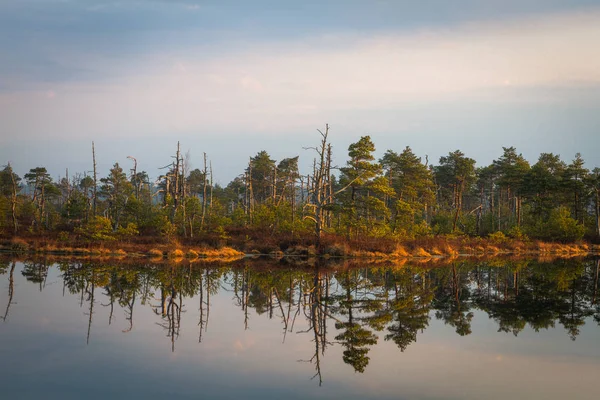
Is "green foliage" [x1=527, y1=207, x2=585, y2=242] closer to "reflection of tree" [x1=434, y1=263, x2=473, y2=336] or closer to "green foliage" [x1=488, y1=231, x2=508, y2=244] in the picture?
"green foliage" [x1=488, y1=231, x2=508, y2=244]

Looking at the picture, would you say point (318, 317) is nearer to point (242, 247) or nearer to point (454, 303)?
A: point (454, 303)

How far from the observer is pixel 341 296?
19.4 m

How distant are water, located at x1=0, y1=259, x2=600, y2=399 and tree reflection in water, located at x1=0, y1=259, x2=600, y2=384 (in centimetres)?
8

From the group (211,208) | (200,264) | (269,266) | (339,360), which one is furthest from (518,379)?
(211,208)

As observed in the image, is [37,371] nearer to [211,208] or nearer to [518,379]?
[518,379]

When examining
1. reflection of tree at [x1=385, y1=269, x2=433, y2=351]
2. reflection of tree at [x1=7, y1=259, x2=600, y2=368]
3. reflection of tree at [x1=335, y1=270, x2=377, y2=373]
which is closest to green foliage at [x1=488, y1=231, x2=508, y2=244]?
reflection of tree at [x1=7, y1=259, x2=600, y2=368]

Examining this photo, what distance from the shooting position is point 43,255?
3478 cm

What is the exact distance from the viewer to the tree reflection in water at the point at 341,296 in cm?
1366

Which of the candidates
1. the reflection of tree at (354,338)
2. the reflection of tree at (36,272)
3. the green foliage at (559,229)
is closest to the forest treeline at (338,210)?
the green foliage at (559,229)

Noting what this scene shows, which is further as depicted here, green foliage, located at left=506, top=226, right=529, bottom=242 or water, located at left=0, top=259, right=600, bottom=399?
green foliage, located at left=506, top=226, right=529, bottom=242

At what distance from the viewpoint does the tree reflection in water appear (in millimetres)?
13656

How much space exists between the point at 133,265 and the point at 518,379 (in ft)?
77.3

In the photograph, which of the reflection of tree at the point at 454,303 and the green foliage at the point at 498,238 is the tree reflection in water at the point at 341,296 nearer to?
the reflection of tree at the point at 454,303

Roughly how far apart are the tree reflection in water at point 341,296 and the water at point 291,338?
0.08 meters
